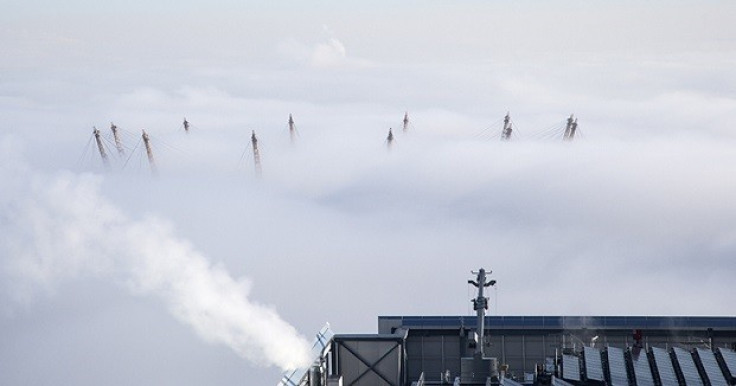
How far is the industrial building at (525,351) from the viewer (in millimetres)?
137000

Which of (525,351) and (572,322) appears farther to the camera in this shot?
(572,322)

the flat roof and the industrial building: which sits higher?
the flat roof

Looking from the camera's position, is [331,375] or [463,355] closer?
[331,375]

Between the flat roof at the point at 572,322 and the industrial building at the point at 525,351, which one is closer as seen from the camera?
the industrial building at the point at 525,351

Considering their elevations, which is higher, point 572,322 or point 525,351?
point 572,322

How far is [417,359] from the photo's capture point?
159 meters

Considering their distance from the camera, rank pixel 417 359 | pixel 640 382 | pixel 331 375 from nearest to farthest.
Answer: pixel 640 382, pixel 331 375, pixel 417 359

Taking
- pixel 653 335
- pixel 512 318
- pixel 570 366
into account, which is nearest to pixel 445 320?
pixel 512 318

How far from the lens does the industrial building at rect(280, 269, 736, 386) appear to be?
137 meters

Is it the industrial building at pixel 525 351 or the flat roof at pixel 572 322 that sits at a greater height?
the flat roof at pixel 572 322

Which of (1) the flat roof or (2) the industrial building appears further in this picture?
(1) the flat roof

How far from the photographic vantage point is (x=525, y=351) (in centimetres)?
15950

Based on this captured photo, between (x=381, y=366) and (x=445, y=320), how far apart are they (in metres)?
15.7

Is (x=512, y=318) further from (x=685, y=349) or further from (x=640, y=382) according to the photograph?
(x=640, y=382)
